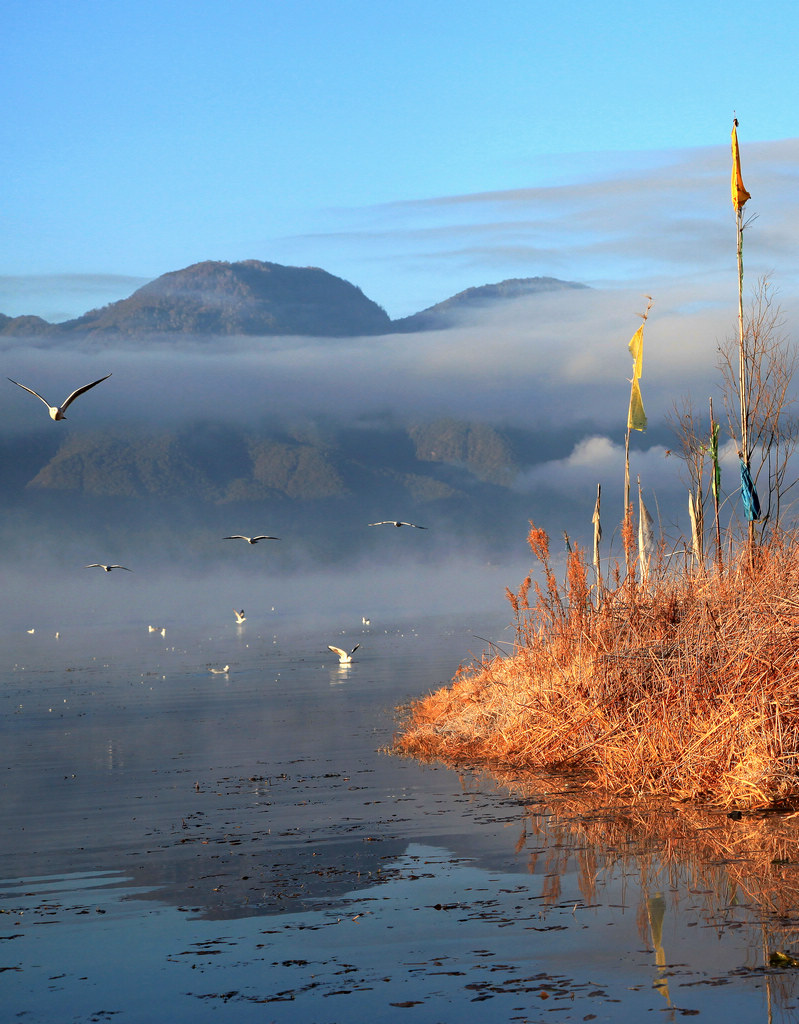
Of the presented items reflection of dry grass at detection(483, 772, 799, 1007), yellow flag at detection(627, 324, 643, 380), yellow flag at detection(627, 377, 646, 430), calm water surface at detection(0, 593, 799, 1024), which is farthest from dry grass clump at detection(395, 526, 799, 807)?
yellow flag at detection(627, 324, 643, 380)

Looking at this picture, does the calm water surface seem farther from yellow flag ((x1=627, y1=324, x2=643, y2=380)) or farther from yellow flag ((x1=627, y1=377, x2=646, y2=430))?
yellow flag ((x1=627, y1=324, x2=643, y2=380))

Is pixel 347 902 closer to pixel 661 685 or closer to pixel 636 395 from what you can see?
pixel 661 685

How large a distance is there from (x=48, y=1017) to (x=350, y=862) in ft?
14.5

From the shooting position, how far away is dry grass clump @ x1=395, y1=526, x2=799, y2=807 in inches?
496

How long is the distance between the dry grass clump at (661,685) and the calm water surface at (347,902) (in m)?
0.97

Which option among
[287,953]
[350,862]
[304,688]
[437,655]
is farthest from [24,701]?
[287,953]

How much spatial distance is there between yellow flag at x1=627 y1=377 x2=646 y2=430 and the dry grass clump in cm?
428

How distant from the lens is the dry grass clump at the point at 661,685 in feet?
41.3

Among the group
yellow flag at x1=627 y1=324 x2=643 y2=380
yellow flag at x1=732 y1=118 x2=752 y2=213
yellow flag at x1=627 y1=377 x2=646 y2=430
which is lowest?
yellow flag at x1=627 y1=377 x2=646 y2=430

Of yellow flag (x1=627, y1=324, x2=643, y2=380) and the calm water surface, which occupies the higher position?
yellow flag (x1=627, y1=324, x2=643, y2=380)

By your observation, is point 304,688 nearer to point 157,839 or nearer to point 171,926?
point 157,839

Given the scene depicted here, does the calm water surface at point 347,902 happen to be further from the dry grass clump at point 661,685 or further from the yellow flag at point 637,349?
the yellow flag at point 637,349

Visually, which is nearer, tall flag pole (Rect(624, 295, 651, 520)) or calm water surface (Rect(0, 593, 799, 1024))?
calm water surface (Rect(0, 593, 799, 1024))

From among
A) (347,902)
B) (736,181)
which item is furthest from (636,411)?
(347,902)
